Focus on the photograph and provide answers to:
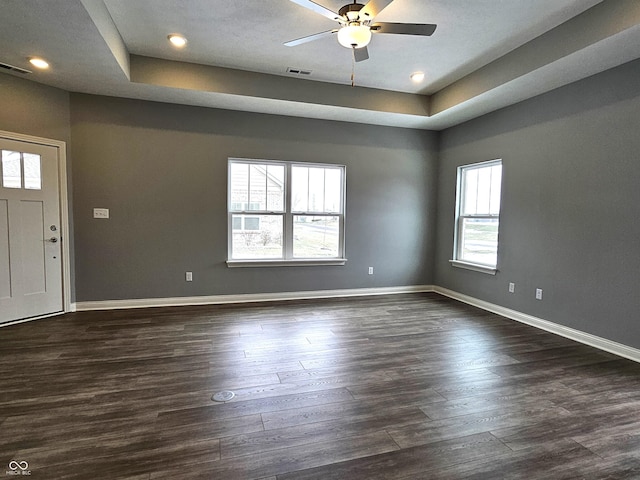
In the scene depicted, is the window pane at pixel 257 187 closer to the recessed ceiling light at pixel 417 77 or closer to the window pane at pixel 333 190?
the window pane at pixel 333 190

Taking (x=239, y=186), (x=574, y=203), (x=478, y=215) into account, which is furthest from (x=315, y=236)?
(x=574, y=203)

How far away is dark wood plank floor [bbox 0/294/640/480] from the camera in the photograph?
1.75 metres

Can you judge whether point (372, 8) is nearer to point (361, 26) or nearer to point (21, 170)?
point (361, 26)

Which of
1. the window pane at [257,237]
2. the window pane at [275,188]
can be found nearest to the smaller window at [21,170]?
the window pane at [257,237]

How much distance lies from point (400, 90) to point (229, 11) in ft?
8.65

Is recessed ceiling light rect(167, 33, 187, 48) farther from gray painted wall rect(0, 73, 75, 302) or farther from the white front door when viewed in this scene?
the white front door

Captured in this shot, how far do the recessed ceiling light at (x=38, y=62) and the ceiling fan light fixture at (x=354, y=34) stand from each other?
298 cm

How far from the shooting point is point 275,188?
5.07 m

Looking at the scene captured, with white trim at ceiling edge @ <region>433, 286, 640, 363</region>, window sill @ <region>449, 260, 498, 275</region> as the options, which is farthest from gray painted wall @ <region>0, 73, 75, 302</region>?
white trim at ceiling edge @ <region>433, 286, 640, 363</region>

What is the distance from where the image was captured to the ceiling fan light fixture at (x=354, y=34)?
2550 mm

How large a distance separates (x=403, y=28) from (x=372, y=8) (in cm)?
30

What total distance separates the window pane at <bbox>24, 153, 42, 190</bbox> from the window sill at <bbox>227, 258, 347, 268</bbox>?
7.86 ft

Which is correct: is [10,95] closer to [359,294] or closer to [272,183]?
[272,183]

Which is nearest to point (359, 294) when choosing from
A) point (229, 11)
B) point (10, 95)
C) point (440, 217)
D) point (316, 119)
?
point (440, 217)
